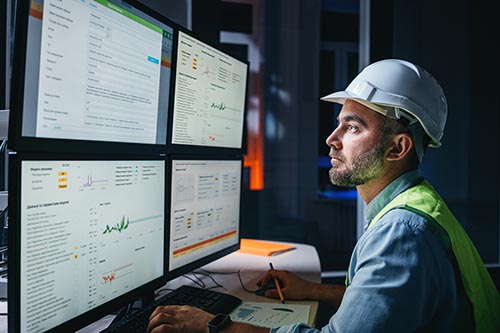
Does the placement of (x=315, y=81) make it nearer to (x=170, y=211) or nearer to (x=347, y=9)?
(x=347, y=9)

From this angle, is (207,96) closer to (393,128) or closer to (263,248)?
(393,128)

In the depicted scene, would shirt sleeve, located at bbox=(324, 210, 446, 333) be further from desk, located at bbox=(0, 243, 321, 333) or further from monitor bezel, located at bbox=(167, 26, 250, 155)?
monitor bezel, located at bbox=(167, 26, 250, 155)

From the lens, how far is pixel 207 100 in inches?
60.7

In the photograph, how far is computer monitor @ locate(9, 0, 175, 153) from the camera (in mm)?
831

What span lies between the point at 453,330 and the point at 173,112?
3.02 ft

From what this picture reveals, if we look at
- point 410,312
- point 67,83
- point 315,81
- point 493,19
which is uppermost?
point 493,19

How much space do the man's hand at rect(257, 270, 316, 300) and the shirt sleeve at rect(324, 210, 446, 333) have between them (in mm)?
437

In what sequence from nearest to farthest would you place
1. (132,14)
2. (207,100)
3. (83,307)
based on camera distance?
1. (83,307)
2. (132,14)
3. (207,100)

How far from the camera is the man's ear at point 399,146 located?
1219 millimetres

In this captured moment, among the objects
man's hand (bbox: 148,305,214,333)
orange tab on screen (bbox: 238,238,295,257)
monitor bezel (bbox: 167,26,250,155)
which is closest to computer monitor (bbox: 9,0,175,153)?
monitor bezel (bbox: 167,26,250,155)

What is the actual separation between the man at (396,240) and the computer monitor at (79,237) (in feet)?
0.49

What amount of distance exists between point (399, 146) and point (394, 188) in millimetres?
115

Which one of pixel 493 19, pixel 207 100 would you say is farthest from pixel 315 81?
pixel 207 100

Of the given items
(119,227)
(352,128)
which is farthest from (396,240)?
(119,227)
